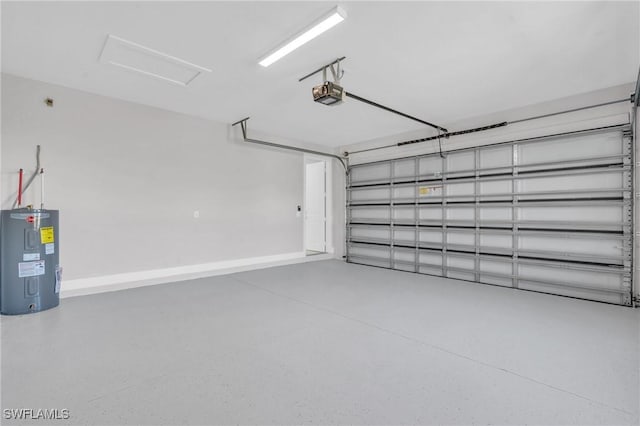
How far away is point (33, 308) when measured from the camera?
10.7ft

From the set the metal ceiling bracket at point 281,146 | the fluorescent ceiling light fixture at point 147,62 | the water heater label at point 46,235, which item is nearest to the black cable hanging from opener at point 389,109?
the fluorescent ceiling light fixture at point 147,62

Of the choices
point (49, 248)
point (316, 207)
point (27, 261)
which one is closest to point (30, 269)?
point (27, 261)

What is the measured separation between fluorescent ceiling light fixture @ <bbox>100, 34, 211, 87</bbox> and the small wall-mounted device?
136 cm

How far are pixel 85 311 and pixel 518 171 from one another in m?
6.05

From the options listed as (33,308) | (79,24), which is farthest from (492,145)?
(33,308)

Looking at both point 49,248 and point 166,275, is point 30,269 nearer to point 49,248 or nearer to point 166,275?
point 49,248

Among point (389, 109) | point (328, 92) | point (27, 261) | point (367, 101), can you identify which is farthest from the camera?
point (389, 109)

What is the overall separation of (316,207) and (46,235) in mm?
5510

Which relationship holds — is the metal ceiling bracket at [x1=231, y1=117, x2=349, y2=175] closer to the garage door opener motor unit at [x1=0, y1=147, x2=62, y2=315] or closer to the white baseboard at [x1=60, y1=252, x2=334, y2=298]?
the white baseboard at [x1=60, y1=252, x2=334, y2=298]

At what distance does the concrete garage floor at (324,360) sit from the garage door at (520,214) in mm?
664

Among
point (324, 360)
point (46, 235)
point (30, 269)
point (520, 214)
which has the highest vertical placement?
point (520, 214)

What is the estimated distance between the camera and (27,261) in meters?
3.21

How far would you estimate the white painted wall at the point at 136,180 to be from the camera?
373 centimetres

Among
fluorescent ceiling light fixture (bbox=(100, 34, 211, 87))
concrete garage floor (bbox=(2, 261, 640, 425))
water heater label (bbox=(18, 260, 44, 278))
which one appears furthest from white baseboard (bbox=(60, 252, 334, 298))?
fluorescent ceiling light fixture (bbox=(100, 34, 211, 87))
